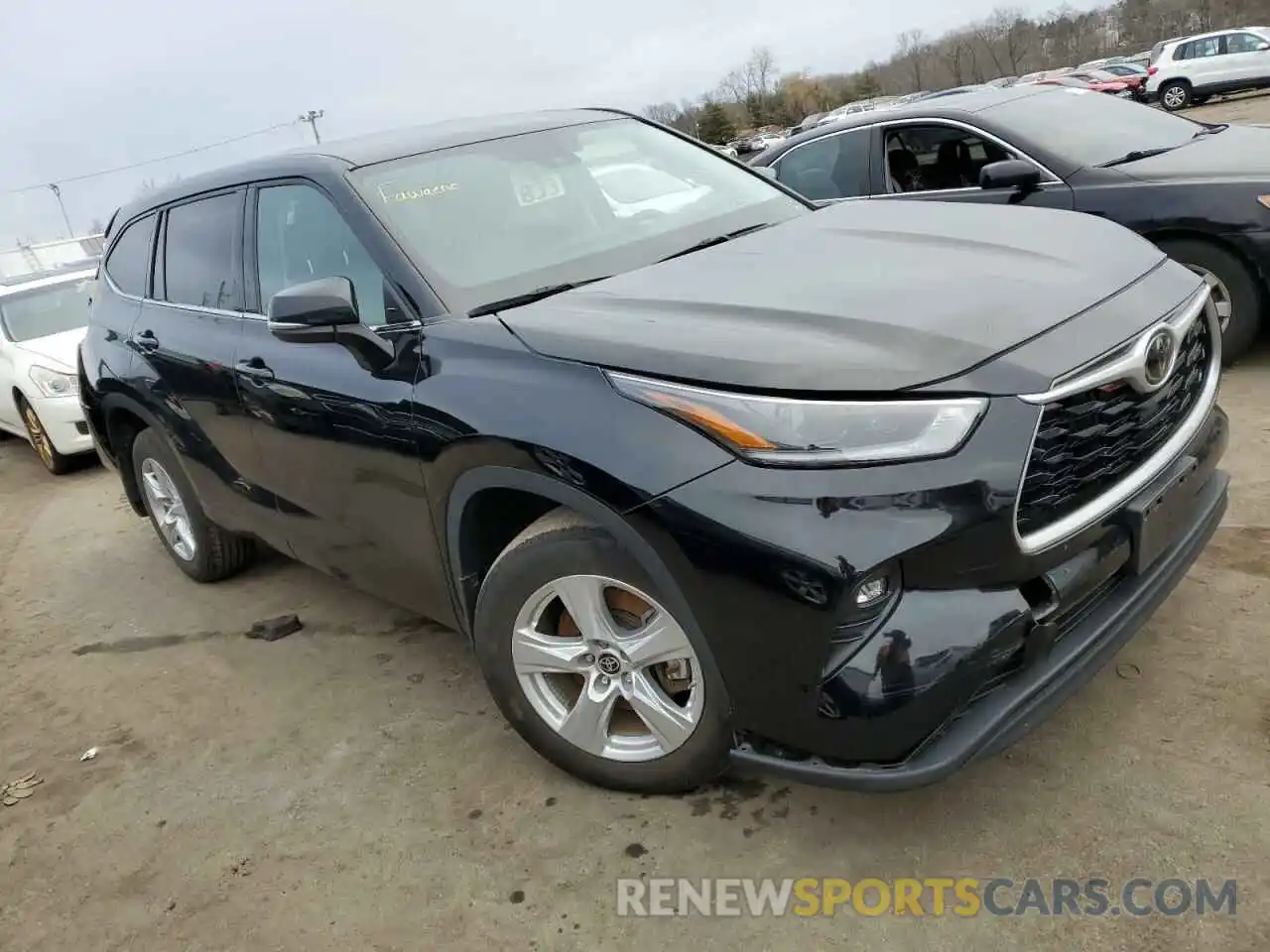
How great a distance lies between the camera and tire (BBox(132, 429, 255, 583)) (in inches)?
176

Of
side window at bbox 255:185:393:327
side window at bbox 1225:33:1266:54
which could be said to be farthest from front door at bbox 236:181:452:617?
side window at bbox 1225:33:1266:54

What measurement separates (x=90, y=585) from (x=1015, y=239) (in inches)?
186

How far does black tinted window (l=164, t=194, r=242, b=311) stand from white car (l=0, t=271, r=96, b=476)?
355cm

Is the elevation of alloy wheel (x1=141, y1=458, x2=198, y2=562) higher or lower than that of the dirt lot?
higher

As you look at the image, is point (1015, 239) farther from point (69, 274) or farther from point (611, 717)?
point (69, 274)

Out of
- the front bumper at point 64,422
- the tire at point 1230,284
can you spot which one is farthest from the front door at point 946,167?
the front bumper at point 64,422

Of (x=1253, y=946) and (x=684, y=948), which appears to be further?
(x=684, y=948)

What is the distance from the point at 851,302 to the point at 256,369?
6.74 ft

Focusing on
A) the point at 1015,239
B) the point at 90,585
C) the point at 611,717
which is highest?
the point at 1015,239

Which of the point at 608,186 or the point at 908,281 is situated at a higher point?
the point at 608,186

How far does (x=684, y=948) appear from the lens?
7.23 ft

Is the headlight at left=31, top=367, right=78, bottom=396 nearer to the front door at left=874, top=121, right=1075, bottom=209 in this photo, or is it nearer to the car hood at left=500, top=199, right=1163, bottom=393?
the front door at left=874, top=121, right=1075, bottom=209

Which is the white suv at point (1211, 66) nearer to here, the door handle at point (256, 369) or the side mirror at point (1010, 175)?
the side mirror at point (1010, 175)

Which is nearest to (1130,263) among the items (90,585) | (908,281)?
(908,281)
